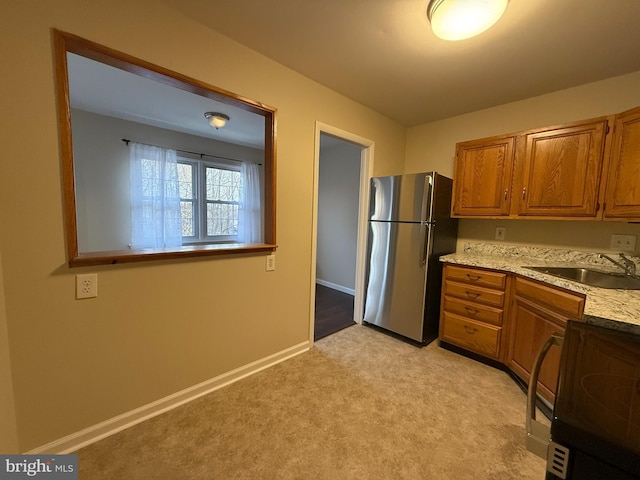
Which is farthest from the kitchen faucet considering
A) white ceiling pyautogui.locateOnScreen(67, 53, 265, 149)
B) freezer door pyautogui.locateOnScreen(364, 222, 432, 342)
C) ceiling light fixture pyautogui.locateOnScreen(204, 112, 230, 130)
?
ceiling light fixture pyautogui.locateOnScreen(204, 112, 230, 130)

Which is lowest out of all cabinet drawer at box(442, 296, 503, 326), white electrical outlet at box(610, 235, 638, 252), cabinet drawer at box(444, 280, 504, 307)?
cabinet drawer at box(442, 296, 503, 326)

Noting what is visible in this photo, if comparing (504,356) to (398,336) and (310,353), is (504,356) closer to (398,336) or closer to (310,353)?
(398,336)

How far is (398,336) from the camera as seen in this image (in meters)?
2.77

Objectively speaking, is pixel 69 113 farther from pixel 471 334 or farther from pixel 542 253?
pixel 542 253

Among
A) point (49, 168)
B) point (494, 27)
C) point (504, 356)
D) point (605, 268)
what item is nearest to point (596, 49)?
point (494, 27)

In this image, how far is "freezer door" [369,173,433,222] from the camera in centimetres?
241

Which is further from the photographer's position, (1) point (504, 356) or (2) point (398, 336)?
(2) point (398, 336)

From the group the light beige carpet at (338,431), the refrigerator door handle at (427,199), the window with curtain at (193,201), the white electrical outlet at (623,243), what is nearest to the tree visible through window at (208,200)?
the window with curtain at (193,201)

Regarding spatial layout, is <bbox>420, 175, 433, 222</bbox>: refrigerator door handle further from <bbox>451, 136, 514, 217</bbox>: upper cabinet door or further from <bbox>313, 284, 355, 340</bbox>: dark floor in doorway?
<bbox>313, 284, 355, 340</bbox>: dark floor in doorway

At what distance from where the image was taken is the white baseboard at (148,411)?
1350 mm

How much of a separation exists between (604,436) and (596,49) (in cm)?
230

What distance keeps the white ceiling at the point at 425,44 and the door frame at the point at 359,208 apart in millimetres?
394

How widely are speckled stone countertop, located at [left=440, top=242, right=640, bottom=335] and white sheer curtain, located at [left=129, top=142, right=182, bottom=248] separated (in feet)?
11.7

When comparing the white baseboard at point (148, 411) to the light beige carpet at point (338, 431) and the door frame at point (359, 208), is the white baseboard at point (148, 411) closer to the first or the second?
the light beige carpet at point (338, 431)
